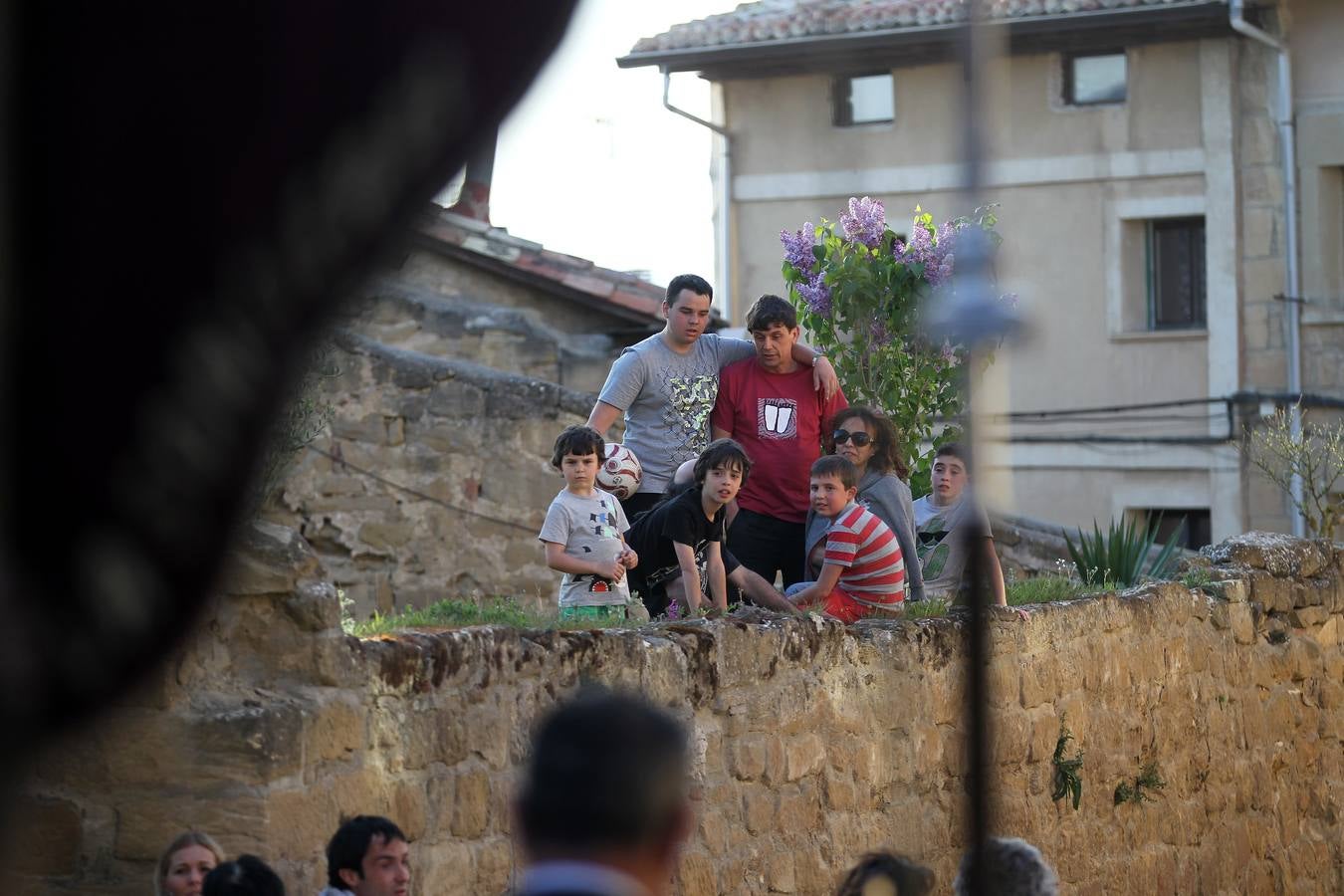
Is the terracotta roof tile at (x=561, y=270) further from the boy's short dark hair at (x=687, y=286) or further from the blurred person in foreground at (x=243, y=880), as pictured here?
the blurred person in foreground at (x=243, y=880)

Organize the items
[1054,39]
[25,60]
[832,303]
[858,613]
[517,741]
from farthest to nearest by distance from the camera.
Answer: [1054,39] → [832,303] → [858,613] → [517,741] → [25,60]

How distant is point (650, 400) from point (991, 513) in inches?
176

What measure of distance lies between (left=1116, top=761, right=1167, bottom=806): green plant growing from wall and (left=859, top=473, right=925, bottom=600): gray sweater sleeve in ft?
4.18

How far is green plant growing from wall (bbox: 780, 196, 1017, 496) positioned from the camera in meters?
7.86

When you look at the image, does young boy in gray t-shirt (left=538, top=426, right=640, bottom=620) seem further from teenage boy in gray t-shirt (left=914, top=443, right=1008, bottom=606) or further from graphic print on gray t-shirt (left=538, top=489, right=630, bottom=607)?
teenage boy in gray t-shirt (left=914, top=443, right=1008, bottom=606)

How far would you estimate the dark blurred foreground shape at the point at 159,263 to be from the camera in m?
1.11

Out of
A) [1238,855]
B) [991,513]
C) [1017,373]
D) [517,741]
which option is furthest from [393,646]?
[1017,373]

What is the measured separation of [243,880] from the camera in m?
3.39

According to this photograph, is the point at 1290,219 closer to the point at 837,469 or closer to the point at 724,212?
the point at 724,212

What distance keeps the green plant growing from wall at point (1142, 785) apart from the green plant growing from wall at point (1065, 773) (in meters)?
0.42

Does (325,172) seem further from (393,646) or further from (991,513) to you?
(393,646)

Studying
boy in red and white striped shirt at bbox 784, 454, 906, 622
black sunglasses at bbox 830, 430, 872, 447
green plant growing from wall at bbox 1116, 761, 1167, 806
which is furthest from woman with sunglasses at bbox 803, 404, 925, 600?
green plant growing from wall at bbox 1116, 761, 1167, 806

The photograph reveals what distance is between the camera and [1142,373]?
65.7ft

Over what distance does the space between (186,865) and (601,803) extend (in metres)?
2.06
